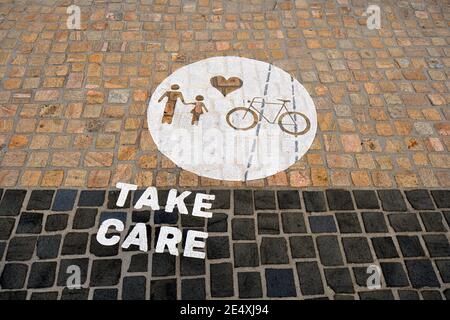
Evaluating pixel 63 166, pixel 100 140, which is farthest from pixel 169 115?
pixel 63 166

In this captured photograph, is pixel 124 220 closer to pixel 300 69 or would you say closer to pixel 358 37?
pixel 300 69

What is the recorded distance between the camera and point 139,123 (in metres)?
4.76

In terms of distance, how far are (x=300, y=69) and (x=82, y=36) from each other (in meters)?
3.25

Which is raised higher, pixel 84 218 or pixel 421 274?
pixel 84 218

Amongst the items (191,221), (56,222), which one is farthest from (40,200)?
(191,221)

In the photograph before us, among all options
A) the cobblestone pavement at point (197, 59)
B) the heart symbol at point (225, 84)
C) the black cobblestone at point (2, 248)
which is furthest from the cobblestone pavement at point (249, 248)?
the heart symbol at point (225, 84)

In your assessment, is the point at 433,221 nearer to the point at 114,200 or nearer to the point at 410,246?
the point at 410,246

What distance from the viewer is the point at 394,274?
3672 mm

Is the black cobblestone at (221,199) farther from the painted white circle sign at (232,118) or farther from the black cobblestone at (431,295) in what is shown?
the black cobblestone at (431,295)

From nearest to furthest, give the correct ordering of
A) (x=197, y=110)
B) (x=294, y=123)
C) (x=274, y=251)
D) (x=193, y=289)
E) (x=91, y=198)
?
(x=193, y=289) < (x=274, y=251) < (x=91, y=198) < (x=294, y=123) < (x=197, y=110)

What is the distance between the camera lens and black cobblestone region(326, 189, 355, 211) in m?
4.12

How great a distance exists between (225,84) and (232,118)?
2.08 ft

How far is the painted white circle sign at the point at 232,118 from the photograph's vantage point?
4453mm

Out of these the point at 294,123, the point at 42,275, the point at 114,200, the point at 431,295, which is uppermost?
the point at 294,123
